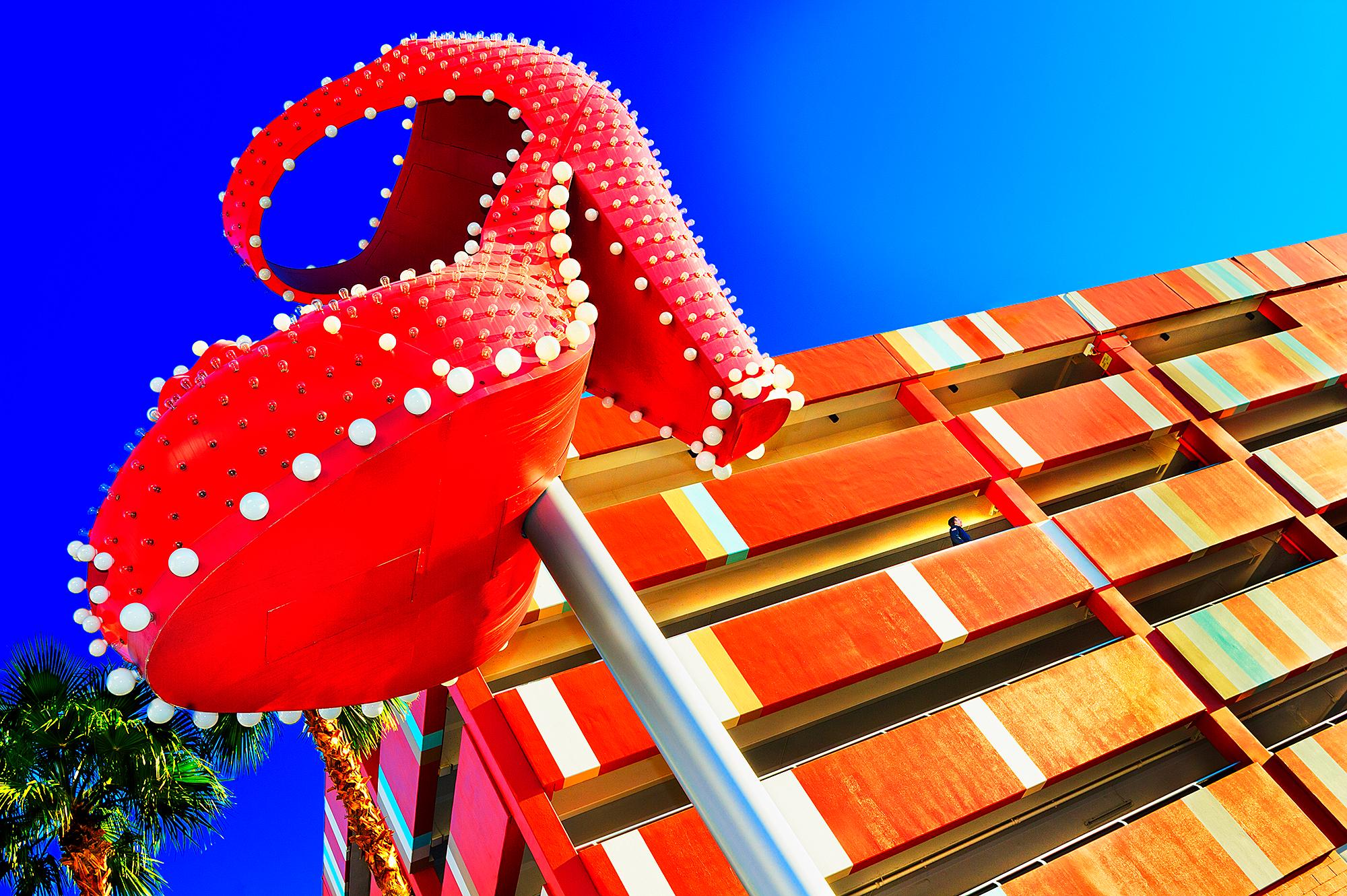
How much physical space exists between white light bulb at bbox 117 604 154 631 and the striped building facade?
6004 millimetres

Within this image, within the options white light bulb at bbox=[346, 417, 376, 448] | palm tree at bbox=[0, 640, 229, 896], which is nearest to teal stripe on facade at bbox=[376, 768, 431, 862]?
palm tree at bbox=[0, 640, 229, 896]

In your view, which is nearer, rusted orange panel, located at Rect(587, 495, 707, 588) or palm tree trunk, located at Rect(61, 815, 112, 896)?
palm tree trunk, located at Rect(61, 815, 112, 896)

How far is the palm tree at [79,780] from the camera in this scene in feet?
24.8

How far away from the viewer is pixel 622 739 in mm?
7809

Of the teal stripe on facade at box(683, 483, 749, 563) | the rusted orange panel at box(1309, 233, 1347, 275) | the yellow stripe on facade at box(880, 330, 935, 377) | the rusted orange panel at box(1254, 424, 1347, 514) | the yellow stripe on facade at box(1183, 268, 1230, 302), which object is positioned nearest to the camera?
the teal stripe on facade at box(683, 483, 749, 563)

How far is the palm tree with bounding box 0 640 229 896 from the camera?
24.8 ft

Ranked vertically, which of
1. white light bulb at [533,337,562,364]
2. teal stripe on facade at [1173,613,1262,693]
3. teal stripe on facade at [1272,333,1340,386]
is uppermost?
teal stripe on facade at [1272,333,1340,386]

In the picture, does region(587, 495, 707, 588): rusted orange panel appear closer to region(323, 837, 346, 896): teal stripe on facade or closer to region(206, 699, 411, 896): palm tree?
region(206, 699, 411, 896): palm tree

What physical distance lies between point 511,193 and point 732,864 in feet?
5.24

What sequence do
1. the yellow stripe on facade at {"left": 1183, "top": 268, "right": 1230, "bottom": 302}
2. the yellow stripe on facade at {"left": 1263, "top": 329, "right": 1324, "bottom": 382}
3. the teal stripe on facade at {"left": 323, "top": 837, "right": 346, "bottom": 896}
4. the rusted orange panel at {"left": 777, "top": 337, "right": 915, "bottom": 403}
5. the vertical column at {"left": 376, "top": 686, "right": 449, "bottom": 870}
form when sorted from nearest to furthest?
the vertical column at {"left": 376, "top": 686, "right": 449, "bottom": 870}
the rusted orange panel at {"left": 777, "top": 337, "right": 915, "bottom": 403}
the yellow stripe on facade at {"left": 1263, "top": 329, "right": 1324, "bottom": 382}
the teal stripe on facade at {"left": 323, "top": 837, "right": 346, "bottom": 896}
the yellow stripe on facade at {"left": 1183, "top": 268, "right": 1230, "bottom": 302}

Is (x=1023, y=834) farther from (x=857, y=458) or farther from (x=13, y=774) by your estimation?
(x=13, y=774)

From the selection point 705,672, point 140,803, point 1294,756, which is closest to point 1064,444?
point 1294,756

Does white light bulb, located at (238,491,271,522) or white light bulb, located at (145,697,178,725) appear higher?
white light bulb, located at (145,697,178,725)

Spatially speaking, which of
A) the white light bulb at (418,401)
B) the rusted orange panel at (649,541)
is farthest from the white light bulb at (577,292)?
the rusted orange panel at (649,541)
